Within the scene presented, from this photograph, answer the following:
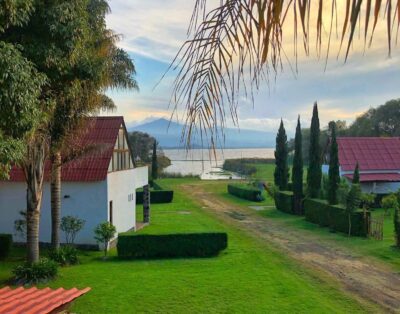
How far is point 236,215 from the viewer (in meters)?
30.7

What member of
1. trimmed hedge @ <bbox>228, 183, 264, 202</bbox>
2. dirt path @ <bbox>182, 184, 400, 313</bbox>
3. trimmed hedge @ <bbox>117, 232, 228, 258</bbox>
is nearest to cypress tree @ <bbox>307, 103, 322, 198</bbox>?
dirt path @ <bbox>182, 184, 400, 313</bbox>

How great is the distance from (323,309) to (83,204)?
11473mm

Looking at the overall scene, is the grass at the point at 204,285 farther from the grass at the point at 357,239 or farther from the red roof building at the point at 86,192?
the grass at the point at 357,239

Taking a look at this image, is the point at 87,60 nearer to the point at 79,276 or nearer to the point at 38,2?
the point at 38,2

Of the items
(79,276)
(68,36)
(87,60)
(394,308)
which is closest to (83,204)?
(79,276)

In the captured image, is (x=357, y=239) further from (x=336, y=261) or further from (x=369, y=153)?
(x=369, y=153)

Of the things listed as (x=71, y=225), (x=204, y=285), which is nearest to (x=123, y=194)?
(x=71, y=225)

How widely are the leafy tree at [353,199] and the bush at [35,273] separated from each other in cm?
1486

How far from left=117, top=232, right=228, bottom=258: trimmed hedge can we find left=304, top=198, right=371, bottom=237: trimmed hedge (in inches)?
311

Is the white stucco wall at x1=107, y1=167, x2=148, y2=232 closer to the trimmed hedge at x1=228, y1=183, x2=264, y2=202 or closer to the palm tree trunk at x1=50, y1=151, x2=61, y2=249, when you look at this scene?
the palm tree trunk at x1=50, y1=151, x2=61, y2=249

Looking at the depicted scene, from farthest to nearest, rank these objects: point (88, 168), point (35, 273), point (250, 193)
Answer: point (250, 193) → point (88, 168) → point (35, 273)

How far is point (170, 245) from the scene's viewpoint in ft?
58.9

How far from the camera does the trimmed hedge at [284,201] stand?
105 ft

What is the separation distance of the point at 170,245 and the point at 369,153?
26.7 meters
